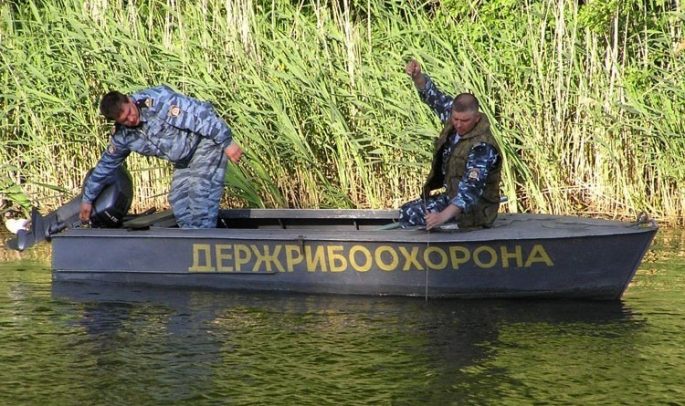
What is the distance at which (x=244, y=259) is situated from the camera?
870 centimetres

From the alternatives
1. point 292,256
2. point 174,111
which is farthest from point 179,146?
point 292,256

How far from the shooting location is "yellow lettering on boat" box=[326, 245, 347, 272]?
8445mm

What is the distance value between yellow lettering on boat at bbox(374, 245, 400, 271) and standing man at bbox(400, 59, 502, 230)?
0.30 meters

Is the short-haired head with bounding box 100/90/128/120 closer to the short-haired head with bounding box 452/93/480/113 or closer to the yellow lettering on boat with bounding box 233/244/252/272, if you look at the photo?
the yellow lettering on boat with bounding box 233/244/252/272

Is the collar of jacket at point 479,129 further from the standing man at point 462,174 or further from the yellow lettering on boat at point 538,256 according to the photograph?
the yellow lettering on boat at point 538,256

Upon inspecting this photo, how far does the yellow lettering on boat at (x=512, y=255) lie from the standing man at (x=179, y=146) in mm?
1918

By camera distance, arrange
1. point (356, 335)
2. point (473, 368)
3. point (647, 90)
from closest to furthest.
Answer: point (473, 368) → point (356, 335) → point (647, 90)

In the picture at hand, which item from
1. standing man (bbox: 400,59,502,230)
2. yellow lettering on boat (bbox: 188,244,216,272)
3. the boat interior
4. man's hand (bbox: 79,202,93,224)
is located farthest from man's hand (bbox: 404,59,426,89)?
man's hand (bbox: 79,202,93,224)

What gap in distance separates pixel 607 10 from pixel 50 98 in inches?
182

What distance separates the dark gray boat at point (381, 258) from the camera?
8.12m

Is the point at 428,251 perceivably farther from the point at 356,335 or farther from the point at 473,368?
the point at 473,368

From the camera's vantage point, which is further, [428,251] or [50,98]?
[50,98]

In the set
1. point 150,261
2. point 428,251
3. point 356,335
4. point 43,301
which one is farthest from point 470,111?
point 43,301

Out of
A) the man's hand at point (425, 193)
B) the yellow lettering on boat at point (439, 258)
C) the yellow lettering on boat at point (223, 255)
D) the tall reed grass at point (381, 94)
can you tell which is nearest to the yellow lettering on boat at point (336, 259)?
the yellow lettering on boat at point (439, 258)
